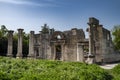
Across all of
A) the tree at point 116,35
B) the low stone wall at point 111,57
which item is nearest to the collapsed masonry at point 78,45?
the low stone wall at point 111,57

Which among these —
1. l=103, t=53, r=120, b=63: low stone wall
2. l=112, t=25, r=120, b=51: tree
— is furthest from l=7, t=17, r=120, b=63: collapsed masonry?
l=112, t=25, r=120, b=51: tree

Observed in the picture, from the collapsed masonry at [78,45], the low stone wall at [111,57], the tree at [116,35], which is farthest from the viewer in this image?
the tree at [116,35]

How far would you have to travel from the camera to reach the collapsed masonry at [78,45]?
2735 cm

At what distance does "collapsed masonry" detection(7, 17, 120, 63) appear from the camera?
89.7 feet

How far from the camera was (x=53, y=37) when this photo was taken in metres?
39.1

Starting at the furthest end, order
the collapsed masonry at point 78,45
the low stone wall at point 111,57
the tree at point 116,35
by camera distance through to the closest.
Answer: the tree at point 116,35 → the low stone wall at point 111,57 → the collapsed masonry at point 78,45

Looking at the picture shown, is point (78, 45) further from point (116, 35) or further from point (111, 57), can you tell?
point (116, 35)

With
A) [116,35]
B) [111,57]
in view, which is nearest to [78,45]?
[111,57]

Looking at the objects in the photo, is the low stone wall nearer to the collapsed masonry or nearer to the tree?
the collapsed masonry

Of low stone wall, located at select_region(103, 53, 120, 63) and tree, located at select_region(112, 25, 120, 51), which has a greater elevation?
tree, located at select_region(112, 25, 120, 51)

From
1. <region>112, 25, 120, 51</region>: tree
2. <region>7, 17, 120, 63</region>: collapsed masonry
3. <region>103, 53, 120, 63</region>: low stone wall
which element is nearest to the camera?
<region>7, 17, 120, 63</region>: collapsed masonry

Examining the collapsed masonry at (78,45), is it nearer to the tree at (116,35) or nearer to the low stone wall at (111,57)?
the low stone wall at (111,57)

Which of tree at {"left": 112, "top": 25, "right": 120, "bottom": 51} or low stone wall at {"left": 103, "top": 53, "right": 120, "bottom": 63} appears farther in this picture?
tree at {"left": 112, "top": 25, "right": 120, "bottom": 51}

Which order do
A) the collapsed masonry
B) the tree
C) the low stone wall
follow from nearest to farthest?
the collapsed masonry
the low stone wall
the tree
